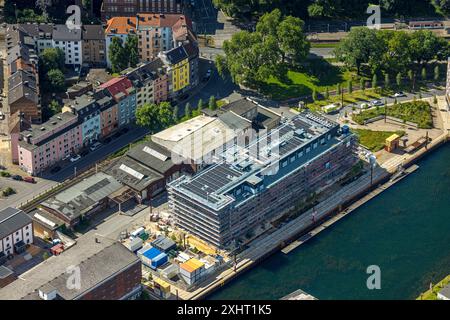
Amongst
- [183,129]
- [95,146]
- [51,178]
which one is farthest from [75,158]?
[183,129]

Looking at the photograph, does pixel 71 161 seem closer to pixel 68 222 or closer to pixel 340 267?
pixel 68 222

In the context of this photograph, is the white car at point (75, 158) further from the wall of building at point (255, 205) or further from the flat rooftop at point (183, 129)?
the wall of building at point (255, 205)

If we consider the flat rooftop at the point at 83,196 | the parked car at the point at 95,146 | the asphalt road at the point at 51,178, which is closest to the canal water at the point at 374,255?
the flat rooftop at the point at 83,196

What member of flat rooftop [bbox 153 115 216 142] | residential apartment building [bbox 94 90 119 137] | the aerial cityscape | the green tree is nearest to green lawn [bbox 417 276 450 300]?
the aerial cityscape

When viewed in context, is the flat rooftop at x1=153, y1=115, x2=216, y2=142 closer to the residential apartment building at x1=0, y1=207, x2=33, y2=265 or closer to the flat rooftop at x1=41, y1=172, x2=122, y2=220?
the flat rooftop at x1=41, y1=172, x2=122, y2=220

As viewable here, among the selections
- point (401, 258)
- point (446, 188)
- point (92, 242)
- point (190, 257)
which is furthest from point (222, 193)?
point (446, 188)
